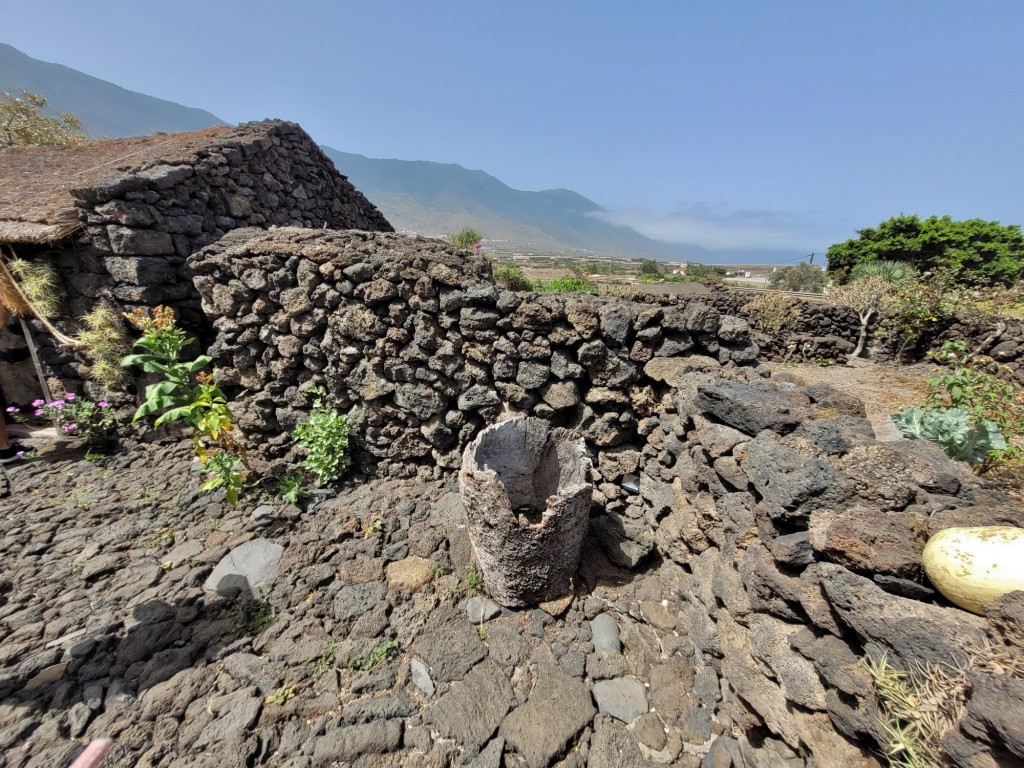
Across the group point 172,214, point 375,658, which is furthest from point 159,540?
point 172,214

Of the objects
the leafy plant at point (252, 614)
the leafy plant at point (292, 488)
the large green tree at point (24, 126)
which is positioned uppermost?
the large green tree at point (24, 126)

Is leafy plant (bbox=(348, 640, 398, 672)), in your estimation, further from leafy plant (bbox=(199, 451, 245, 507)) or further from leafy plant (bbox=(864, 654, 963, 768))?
leafy plant (bbox=(864, 654, 963, 768))

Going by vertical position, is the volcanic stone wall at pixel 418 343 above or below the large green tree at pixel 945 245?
below

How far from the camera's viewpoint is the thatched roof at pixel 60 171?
4.73 meters

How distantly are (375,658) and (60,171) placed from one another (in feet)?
29.0

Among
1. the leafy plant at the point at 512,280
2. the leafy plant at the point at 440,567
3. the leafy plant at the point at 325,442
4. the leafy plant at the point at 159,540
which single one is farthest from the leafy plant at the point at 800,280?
the leafy plant at the point at 159,540

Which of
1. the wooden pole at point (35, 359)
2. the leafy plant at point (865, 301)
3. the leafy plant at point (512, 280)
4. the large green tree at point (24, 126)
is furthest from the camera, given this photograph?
the leafy plant at point (512, 280)

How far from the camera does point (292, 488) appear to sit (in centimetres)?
426

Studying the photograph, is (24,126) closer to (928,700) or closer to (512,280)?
(512,280)

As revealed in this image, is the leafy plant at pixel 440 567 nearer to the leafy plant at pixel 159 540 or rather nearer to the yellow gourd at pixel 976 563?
the leafy plant at pixel 159 540

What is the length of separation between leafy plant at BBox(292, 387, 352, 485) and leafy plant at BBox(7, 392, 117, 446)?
295 centimetres

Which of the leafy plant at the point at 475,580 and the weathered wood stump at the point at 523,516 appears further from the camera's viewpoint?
the leafy plant at the point at 475,580

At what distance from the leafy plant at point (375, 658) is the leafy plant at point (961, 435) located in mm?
3746

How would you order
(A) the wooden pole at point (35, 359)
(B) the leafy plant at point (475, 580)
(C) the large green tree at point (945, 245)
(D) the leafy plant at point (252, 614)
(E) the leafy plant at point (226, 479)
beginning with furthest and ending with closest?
(C) the large green tree at point (945, 245) → (A) the wooden pole at point (35, 359) → (E) the leafy plant at point (226, 479) → (B) the leafy plant at point (475, 580) → (D) the leafy plant at point (252, 614)
